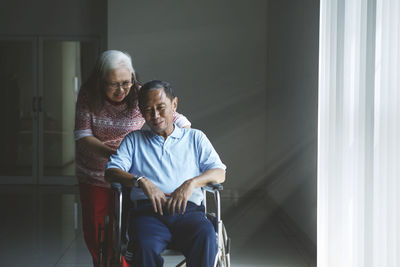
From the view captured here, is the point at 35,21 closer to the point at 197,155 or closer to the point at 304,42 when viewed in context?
the point at 304,42

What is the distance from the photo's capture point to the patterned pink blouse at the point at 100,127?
270 cm

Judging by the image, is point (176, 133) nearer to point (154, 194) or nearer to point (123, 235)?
point (154, 194)

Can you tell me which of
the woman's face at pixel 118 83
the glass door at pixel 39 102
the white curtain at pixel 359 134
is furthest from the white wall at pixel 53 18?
the woman's face at pixel 118 83

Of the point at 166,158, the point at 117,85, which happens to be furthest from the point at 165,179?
the point at 117,85

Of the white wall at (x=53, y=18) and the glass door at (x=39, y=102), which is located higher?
the white wall at (x=53, y=18)

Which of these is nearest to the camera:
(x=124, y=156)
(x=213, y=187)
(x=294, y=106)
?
(x=213, y=187)

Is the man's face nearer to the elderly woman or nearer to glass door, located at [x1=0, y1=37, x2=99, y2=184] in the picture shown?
the elderly woman

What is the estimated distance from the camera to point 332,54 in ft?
9.84

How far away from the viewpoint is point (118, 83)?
263 centimetres

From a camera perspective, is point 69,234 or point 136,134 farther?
point 69,234

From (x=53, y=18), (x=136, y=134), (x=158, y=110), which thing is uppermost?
(x=53, y=18)

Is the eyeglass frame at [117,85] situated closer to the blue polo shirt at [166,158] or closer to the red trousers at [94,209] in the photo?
the blue polo shirt at [166,158]

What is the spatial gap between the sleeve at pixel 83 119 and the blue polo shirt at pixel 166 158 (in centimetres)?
→ 28

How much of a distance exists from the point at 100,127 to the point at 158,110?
0.42 m
